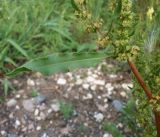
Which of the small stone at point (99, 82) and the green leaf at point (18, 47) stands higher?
the green leaf at point (18, 47)

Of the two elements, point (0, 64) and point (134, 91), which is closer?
point (134, 91)

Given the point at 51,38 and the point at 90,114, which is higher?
the point at 51,38

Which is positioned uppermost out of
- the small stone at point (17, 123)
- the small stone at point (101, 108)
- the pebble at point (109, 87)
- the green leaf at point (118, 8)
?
the green leaf at point (118, 8)

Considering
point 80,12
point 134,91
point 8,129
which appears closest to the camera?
point 80,12

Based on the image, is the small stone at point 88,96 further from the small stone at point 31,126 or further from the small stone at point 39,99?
the small stone at point 31,126

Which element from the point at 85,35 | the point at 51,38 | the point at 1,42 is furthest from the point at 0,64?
the point at 85,35

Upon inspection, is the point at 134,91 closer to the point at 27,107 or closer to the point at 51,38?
the point at 27,107

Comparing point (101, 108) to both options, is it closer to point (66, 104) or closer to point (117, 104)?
point (117, 104)

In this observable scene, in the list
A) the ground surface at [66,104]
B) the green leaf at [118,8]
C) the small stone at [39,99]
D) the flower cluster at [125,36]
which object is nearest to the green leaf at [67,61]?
the flower cluster at [125,36]
